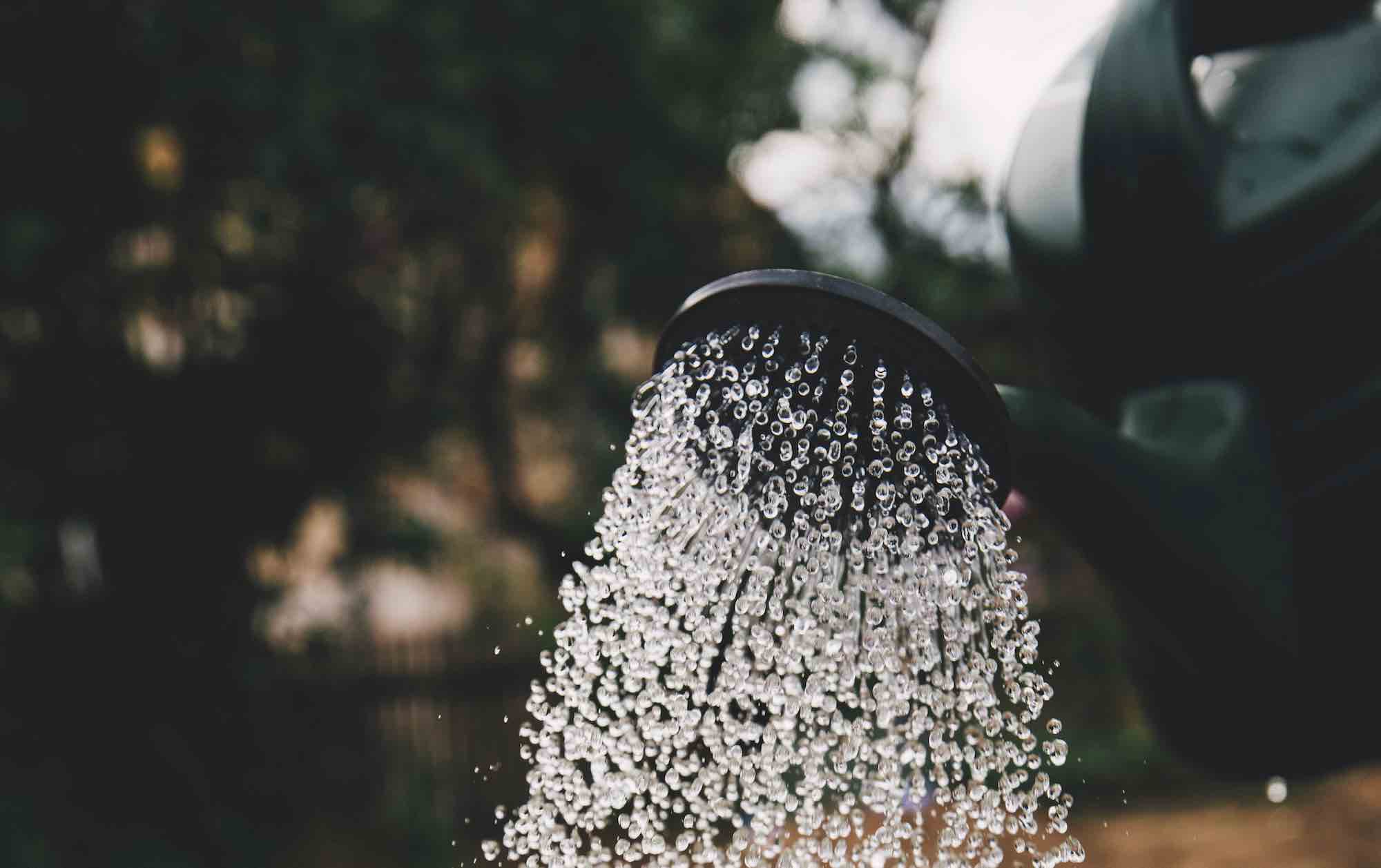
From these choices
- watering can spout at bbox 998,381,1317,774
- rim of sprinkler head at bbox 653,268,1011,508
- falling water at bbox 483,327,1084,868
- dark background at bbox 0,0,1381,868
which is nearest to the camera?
rim of sprinkler head at bbox 653,268,1011,508

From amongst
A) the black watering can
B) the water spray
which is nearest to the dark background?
the water spray

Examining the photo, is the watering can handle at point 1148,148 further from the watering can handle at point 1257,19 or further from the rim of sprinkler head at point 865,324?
the rim of sprinkler head at point 865,324

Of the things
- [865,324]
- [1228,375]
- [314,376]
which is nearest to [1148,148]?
[1228,375]

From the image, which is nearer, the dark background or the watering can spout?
the watering can spout

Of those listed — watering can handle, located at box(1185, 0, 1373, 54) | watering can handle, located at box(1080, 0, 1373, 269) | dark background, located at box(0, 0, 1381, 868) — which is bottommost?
watering can handle, located at box(1080, 0, 1373, 269)

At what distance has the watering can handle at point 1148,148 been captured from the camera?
1.78 m

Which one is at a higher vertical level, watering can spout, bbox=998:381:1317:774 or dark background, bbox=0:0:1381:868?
dark background, bbox=0:0:1381:868

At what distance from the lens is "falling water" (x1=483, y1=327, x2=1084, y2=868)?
175 centimetres

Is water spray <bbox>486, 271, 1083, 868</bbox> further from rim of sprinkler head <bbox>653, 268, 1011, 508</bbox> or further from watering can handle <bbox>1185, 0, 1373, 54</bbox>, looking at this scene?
watering can handle <bbox>1185, 0, 1373, 54</bbox>

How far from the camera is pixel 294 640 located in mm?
6383

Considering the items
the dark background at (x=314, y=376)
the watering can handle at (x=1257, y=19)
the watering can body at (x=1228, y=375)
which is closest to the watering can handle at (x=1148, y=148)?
the watering can body at (x=1228, y=375)

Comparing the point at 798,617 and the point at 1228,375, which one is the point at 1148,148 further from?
the point at 798,617

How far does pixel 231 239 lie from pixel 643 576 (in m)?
4.84

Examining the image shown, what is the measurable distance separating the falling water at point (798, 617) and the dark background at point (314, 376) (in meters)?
3.21
